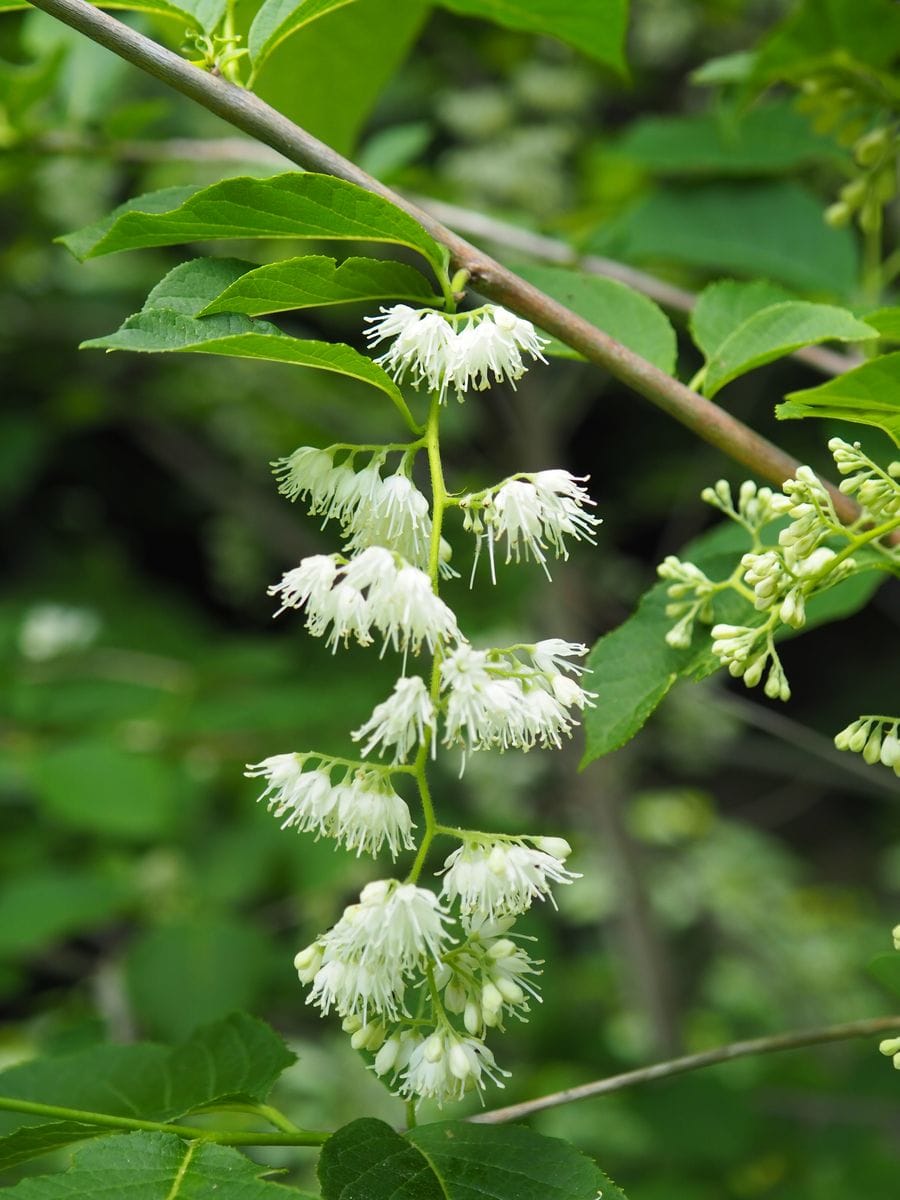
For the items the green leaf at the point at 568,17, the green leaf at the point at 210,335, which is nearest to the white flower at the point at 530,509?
the green leaf at the point at 210,335

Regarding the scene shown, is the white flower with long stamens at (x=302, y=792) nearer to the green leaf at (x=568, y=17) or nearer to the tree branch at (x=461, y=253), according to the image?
the tree branch at (x=461, y=253)

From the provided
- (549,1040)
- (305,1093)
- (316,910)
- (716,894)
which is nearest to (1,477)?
(316,910)

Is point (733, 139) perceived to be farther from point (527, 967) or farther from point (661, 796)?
point (661, 796)

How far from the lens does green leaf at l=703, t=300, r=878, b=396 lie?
1050 mm

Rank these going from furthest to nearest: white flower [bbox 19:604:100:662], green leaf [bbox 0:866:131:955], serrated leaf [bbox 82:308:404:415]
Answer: white flower [bbox 19:604:100:662], green leaf [bbox 0:866:131:955], serrated leaf [bbox 82:308:404:415]

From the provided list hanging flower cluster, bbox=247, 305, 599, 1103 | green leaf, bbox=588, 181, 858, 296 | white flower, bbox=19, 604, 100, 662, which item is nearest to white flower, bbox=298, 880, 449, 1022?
hanging flower cluster, bbox=247, 305, 599, 1103

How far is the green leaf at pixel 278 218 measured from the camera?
3.12 ft

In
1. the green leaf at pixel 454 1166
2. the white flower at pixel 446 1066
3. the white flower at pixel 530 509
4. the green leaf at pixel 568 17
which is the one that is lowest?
the green leaf at pixel 454 1166

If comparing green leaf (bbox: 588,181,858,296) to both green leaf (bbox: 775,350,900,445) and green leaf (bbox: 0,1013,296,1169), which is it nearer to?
green leaf (bbox: 775,350,900,445)

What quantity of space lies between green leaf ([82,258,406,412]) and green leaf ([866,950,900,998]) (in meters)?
0.73

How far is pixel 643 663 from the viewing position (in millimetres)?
1170

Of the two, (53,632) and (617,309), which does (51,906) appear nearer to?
(53,632)

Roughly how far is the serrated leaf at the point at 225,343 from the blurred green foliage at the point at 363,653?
0.80m

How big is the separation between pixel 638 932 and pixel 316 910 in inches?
39.7
